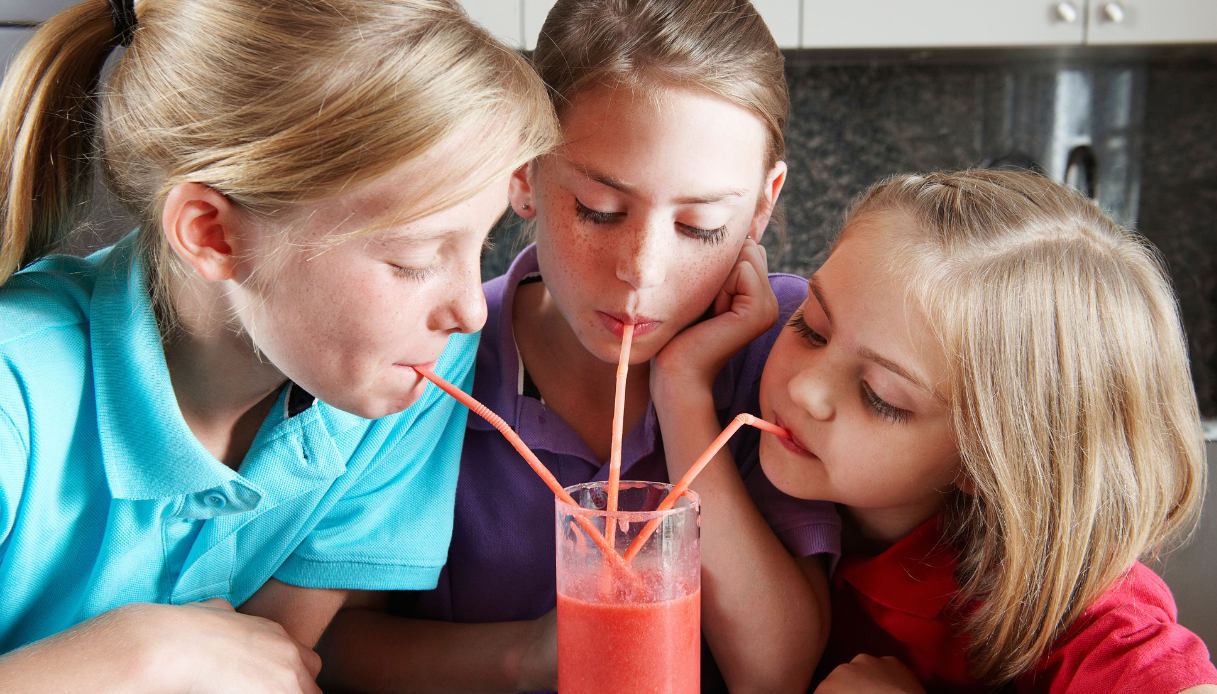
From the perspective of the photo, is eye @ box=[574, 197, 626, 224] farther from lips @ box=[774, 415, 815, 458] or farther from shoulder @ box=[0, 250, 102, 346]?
shoulder @ box=[0, 250, 102, 346]

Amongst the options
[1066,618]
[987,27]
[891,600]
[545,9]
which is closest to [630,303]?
[891,600]

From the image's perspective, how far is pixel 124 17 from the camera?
1003mm

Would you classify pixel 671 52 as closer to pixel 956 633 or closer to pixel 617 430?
pixel 617 430

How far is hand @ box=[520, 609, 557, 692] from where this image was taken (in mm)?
1189

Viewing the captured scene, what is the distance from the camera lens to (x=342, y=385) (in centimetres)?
102

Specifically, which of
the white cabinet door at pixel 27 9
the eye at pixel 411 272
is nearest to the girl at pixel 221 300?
the eye at pixel 411 272

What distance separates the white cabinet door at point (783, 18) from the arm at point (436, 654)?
5.21ft

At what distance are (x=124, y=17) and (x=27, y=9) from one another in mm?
996

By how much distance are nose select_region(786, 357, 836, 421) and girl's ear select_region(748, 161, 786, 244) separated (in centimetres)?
24

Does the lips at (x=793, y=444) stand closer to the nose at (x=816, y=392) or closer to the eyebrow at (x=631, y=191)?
the nose at (x=816, y=392)

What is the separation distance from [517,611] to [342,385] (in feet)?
1.41

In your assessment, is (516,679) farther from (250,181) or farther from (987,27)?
(987,27)

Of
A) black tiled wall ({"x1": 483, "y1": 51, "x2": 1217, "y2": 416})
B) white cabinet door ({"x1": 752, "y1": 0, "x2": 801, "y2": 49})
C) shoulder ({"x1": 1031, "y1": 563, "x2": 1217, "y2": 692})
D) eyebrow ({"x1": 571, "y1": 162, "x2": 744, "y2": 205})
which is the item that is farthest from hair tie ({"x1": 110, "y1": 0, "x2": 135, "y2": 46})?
black tiled wall ({"x1": 483, "y1": 51, "x2": 1217, "y2": 416})

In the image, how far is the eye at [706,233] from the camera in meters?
1.13
